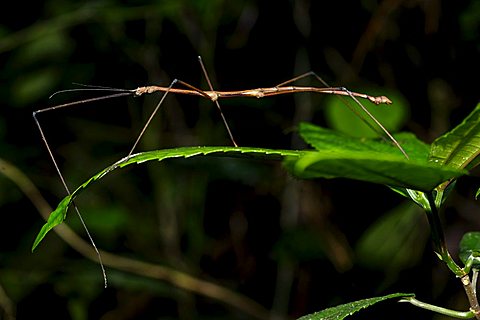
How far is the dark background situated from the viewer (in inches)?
152

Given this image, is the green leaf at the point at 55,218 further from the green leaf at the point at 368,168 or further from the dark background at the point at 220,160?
the dark background at the point at 220,160

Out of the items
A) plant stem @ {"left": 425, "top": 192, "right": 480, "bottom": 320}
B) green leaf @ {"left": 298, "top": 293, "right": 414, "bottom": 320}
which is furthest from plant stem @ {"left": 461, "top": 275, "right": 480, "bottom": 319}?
green leaf @ {"left": 298, "top": 293, "right": 414, "bottom": 320}

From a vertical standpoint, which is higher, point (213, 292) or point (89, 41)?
point (89, 41)

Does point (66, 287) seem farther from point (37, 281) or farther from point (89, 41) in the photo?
point (89, 41)

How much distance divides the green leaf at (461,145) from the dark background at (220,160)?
9.09ft

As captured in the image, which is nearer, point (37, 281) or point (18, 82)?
point (37, 281)

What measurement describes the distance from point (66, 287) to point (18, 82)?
1404mm

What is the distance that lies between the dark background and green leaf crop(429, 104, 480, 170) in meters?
2.77

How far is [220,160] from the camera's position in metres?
4.54

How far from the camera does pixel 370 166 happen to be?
0.76 m

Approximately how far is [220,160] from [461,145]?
362 centimetres

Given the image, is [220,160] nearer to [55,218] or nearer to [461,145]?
[55,218]

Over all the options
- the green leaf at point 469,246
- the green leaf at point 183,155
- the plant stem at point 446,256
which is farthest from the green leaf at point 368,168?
the green leaf at point 469,246

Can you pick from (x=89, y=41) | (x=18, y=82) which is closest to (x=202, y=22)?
(x=89, y=41)
